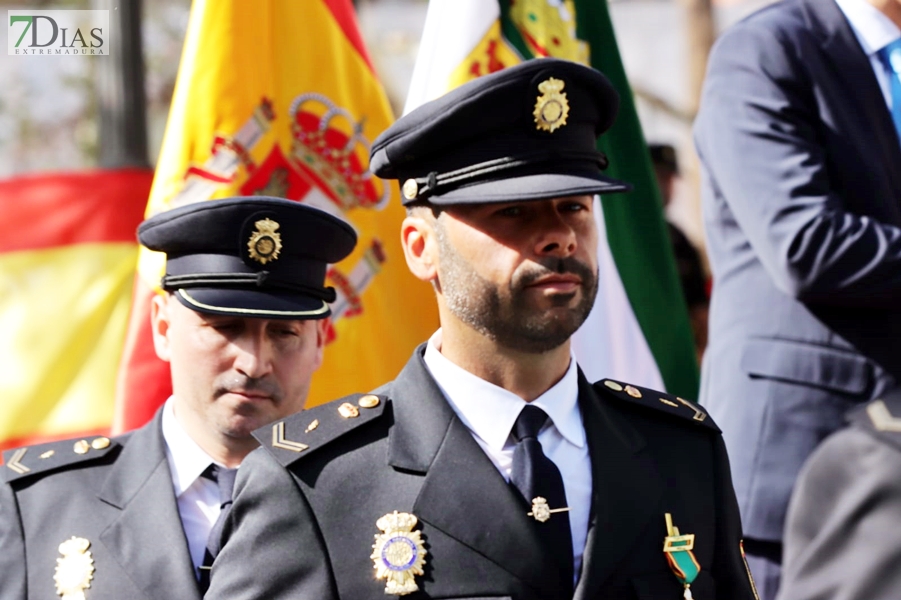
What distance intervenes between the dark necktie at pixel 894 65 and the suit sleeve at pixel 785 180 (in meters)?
0.21

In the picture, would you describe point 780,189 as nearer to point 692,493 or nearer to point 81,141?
point 692,493

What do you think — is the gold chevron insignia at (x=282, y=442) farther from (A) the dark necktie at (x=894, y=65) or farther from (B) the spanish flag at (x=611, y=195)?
(B) the spanish flag at (x=611, y=195)

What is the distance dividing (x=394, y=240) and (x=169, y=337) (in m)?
1.29

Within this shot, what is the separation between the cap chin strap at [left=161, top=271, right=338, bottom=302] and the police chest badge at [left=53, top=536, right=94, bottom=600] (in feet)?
2.53

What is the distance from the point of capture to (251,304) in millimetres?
3848

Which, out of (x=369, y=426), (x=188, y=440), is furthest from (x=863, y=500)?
(x=188, y=440)

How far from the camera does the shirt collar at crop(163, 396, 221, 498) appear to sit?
3713mm

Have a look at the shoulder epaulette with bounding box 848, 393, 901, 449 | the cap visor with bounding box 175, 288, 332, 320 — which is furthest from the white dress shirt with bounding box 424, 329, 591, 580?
the cap visor with bounding box 175, 288, 332, 320

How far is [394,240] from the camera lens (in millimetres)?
5055

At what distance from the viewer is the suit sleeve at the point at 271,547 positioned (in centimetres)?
262

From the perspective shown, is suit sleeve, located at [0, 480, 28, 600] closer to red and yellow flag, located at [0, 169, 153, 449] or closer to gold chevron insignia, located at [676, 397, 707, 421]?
gold chevron insignia, located at [676, 397, 707, 421]
